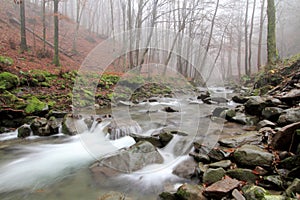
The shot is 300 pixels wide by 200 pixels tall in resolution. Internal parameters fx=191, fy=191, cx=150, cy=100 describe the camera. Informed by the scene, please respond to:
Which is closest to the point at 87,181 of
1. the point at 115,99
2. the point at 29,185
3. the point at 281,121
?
the point at 29,185

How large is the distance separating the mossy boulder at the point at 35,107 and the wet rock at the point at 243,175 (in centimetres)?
616

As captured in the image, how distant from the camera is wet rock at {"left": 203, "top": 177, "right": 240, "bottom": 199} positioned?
231cm

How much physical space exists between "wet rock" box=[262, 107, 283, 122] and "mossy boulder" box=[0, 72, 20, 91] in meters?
8.04

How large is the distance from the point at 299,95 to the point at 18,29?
20493 mm

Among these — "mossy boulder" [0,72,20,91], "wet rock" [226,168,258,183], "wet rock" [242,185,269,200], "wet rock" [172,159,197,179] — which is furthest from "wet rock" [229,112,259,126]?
"mossy boulder" [0,72,20,91]

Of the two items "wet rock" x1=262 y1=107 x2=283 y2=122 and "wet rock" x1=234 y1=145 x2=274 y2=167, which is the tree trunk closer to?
"wet rock" x1=262 y1=107 x2=283 y2=122

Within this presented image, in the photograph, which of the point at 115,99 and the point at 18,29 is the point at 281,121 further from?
the point at 18,29

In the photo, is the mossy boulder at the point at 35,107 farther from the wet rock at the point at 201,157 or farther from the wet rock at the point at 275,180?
the wet rock at the point at 275,180

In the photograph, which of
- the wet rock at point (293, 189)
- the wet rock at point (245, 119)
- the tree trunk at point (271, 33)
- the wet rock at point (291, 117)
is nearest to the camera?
the wet rock at point (293, 189)

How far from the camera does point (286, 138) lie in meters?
2.78

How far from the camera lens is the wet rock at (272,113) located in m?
4.30

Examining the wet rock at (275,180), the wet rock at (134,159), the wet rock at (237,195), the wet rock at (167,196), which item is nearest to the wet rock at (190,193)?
the wet rock at (167,196)

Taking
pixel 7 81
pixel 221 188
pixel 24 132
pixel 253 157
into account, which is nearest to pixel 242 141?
pixel 253 157

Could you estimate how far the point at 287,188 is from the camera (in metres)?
2.18
